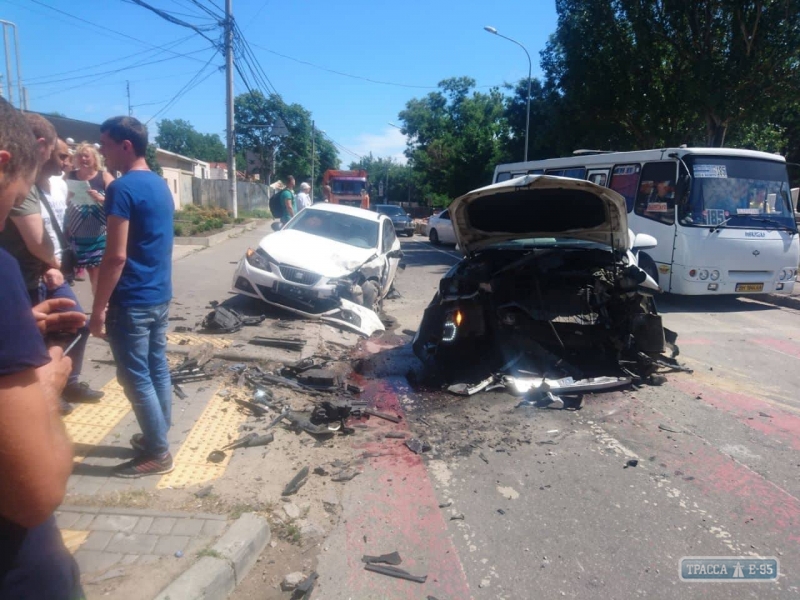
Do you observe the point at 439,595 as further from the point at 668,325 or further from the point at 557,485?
the point at 668,325

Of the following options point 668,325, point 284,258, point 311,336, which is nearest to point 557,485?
point 311,336

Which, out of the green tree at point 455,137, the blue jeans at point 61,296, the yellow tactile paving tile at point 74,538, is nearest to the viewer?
the yellow tactile paving tile at point 74,538

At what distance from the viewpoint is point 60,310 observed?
7.78ft

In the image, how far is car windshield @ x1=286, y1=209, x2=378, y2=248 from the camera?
9.67m

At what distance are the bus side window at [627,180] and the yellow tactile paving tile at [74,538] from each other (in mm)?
11823

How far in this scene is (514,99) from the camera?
31500mm

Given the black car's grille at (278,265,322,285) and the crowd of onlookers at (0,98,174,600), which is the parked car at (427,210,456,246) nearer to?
the black car's grille at (278,265,322,285)

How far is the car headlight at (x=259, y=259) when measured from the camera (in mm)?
8367

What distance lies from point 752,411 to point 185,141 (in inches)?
4559

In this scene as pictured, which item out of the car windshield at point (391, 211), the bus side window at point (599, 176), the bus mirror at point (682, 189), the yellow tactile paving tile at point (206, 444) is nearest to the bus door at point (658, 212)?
the bus mirror at point (682, 189)

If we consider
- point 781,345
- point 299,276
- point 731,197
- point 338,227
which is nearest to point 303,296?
point 299,276

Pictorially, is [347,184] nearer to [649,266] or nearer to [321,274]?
[649,266]

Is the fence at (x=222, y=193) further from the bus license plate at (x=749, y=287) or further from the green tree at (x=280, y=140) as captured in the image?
the bus license plate at (x=749, y=287)

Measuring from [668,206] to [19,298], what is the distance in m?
11.9
